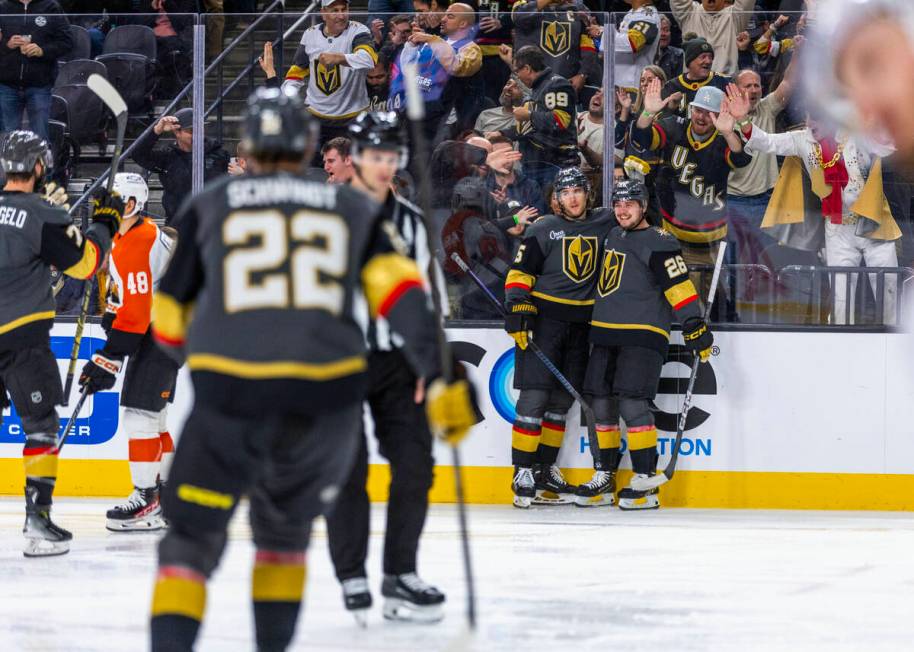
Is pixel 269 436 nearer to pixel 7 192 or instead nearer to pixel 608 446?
pixel 7 192

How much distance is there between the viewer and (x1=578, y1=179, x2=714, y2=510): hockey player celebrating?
6977 millimetres

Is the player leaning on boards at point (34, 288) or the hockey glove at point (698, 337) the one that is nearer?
the player leaning on boards at point (34, 288)

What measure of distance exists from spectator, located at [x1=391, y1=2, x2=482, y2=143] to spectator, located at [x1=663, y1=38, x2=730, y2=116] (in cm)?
99

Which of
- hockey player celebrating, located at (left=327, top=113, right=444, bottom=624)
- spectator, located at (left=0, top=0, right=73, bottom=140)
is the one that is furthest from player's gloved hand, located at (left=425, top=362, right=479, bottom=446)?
spectator, located at (left=0, top=0, right=73, bottom=140)

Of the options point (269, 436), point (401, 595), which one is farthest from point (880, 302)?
point (269, 436)

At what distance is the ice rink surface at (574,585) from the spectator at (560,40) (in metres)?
2.23

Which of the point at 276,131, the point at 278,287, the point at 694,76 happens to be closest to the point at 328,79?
the point at 694,76

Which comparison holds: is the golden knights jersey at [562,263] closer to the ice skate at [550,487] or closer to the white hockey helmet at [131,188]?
the ice skate at [550,487]

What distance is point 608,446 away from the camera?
7.08 m

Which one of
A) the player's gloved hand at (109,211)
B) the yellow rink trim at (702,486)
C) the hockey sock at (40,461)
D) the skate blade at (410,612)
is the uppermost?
the player's gloved hand at (109,211)

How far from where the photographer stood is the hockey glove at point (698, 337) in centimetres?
690

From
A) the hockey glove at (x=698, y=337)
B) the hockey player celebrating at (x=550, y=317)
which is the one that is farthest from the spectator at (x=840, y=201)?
the hockey player celebrating at (x=550, y=317)

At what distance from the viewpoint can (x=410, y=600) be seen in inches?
171

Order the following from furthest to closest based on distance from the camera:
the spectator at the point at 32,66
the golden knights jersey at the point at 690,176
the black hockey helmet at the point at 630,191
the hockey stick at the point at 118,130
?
the spectator at the point at 32,66, the golden knights jersey at the point at 690,176, the black hockey helmet at the point at 630,191, the hockey stick at the point at 118,130
